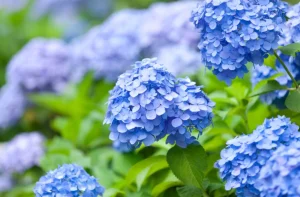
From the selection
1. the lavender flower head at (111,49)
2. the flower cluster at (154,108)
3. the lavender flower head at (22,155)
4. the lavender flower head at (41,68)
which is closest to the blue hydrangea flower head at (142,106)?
the flower cluster at (154,108)

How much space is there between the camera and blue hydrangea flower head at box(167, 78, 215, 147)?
1.18 meters

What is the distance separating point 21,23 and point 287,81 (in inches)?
92.9

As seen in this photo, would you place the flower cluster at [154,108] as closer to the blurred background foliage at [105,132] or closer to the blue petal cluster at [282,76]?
the blurred background foliage at [105,132]

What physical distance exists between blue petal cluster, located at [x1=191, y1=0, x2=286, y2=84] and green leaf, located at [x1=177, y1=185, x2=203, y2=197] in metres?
0.25

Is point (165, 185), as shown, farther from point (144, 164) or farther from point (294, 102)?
point (294, 102)

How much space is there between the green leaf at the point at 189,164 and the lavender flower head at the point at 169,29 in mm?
1168

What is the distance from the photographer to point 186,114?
1184 mm

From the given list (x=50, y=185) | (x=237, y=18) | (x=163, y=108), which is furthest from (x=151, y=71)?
(x=50, y=185)

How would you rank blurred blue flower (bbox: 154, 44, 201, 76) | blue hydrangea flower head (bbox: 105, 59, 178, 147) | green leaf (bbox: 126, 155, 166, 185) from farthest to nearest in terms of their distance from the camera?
1. blurred blue flower (bbox: 154, 44, 201, 76)
2. green leaf (bbox: 126, 155, 166, 185)
3. blue hydrangea flower head (bbox: 105, 59, 178, 147)

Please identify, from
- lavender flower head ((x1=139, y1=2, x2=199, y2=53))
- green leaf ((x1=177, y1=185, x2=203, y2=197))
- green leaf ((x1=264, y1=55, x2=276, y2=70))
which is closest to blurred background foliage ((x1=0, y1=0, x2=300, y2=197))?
green leaf ((x1=177, y1=185, x2=203, y2=197))

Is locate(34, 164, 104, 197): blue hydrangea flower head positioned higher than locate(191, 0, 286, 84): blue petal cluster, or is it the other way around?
locate(191, 0, 286, 84): blue petal cluster

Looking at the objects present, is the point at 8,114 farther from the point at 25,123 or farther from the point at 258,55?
the point at 258,55

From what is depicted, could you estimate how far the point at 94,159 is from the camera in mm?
1909

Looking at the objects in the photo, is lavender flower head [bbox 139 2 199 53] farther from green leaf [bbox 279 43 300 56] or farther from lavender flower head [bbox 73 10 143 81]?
green leaf [bbox 279 43 300 56]
